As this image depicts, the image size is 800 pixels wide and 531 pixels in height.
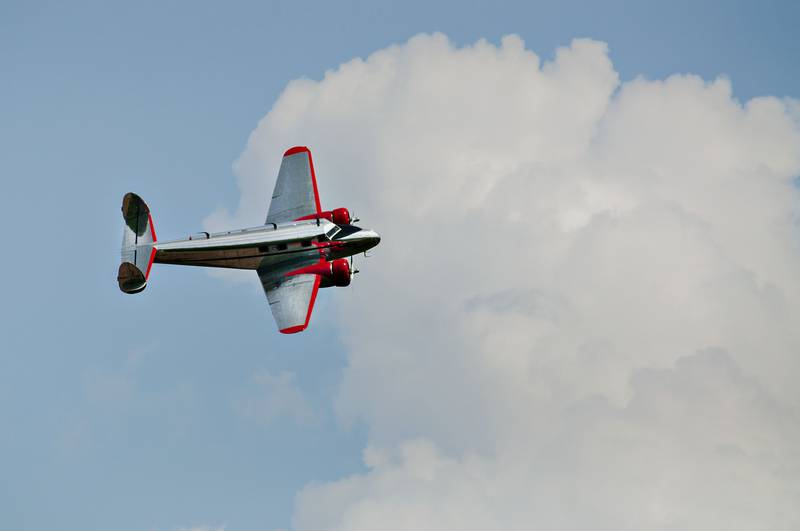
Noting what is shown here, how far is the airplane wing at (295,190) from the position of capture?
82.5m

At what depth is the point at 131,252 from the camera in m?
79.3

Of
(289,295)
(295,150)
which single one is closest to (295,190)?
(295,150)

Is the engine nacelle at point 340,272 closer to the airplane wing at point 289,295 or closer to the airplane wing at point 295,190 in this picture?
the airplane wing at point 289,295

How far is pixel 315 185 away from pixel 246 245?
298 inches

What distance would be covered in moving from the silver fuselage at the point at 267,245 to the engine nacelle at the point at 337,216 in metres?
1.10

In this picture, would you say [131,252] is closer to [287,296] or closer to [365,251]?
[287,296]

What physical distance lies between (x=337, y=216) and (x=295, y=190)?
4104 mm

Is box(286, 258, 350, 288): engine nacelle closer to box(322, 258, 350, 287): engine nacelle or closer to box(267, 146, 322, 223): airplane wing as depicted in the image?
box(322, 258, 350, 287): engine nacelle

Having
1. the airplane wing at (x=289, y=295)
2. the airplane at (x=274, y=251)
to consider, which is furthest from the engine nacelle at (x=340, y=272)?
the airplane wing at (x=289, y=295)

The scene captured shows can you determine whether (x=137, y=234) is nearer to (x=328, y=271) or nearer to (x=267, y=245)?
(x=267, y=245)

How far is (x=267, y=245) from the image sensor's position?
7938 cm

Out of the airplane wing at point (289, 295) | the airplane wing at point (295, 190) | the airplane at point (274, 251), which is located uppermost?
the airplane wing at point (295, 190)

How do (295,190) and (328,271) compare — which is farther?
(295,190)

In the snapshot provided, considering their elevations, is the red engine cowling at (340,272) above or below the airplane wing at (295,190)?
below
